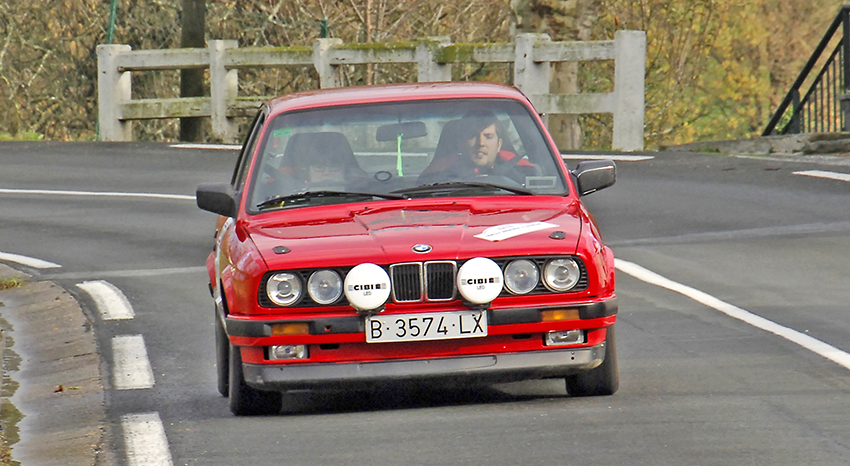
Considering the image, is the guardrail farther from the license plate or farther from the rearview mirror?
the license plate

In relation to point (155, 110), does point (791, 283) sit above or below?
below

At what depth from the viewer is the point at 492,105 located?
297 inches

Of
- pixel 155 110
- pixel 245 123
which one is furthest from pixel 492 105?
pixel 245 123

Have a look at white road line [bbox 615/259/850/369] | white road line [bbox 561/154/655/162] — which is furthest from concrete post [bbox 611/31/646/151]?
white road line [bbox 615/259/850/369]

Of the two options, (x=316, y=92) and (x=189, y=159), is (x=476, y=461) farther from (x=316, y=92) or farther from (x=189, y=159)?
(x=189, y=159)

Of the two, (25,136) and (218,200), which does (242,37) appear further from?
(218,200)

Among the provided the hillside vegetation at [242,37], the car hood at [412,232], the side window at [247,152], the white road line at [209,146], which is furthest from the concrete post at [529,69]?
the car hood at [412,232]

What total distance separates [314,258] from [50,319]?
4813 millimetres

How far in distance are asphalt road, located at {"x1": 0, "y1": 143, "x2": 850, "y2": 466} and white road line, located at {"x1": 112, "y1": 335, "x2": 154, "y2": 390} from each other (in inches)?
3.3

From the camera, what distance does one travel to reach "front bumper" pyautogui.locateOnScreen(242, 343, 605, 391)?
623 centimetres

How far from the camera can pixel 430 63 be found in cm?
2175

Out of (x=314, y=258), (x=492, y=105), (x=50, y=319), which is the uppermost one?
(x=492, y=105)

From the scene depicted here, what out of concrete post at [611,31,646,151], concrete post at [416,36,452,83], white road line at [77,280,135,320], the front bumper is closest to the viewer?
the front bumper

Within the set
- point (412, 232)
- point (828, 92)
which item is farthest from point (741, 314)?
point (828, 92)
